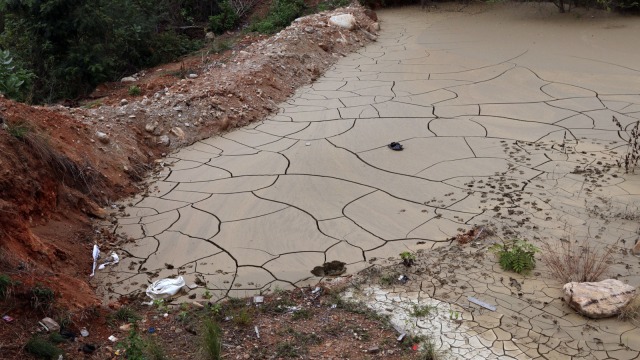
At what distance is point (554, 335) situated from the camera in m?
3.71

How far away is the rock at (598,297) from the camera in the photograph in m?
3.83

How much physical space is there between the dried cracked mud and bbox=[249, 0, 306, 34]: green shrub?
360 centimetres

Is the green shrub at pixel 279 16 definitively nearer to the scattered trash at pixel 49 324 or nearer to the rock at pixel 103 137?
the rock at pixel 103 137

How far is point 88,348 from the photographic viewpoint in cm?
368

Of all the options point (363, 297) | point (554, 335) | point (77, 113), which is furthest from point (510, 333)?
point (77, 113)

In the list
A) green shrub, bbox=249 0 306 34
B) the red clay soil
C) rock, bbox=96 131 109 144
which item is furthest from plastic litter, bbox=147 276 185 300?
green shrub, bbox=249 0 306 34

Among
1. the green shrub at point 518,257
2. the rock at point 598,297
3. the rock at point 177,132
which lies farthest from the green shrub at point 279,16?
the rock at point 598,297

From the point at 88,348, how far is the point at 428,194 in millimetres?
2948

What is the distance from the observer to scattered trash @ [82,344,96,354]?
3.66 metres

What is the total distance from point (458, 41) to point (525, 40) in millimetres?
992

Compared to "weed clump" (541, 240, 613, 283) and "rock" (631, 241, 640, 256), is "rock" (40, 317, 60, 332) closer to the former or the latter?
"weed clump" (541, 240, 613, 283)

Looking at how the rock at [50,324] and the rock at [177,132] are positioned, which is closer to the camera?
the rock at [50,324]

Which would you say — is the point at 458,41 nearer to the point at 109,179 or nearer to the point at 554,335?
the point at 109,179

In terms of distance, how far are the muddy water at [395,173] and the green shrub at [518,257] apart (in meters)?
0.32
